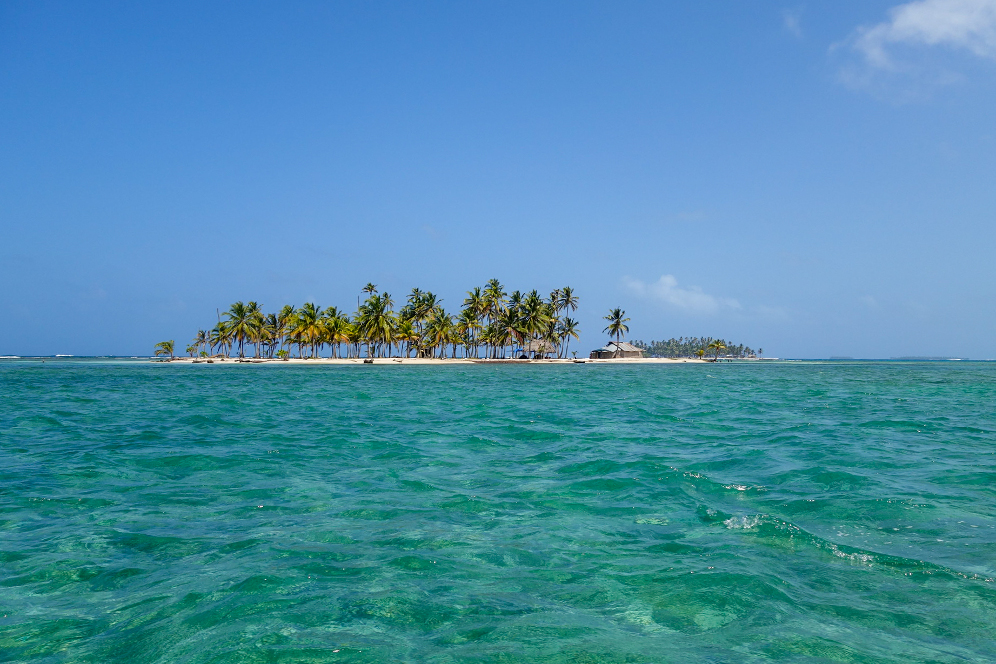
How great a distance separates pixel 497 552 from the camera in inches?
240

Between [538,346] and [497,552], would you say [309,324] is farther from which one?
[497,552]

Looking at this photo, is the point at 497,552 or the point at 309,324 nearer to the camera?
the point at 497,552

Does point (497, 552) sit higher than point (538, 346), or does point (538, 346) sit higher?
point (538, 346)

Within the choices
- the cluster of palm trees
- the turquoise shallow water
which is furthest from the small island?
the turquoise shallow water

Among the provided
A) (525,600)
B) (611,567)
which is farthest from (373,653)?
(611,567)

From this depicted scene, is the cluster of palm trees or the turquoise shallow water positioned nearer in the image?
the turquoise shallow water

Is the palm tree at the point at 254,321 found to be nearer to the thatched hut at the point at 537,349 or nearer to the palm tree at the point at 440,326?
the palm tree at the point at 440,326

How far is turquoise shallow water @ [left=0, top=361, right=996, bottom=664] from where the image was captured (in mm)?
4215

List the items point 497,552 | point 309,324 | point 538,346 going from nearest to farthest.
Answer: point 497,552, point 309,324, point 538,346

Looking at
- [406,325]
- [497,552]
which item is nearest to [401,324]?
[406,325]

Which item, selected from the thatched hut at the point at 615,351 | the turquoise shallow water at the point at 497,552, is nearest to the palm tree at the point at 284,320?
the thatched hut at the point at 615,351

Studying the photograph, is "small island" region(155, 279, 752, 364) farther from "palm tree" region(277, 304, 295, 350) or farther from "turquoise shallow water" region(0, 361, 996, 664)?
"turquoise shallow water" region(0, 361, 996, 664)

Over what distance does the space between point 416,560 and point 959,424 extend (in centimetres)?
1986

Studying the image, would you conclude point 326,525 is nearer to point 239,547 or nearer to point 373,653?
point 239,547
